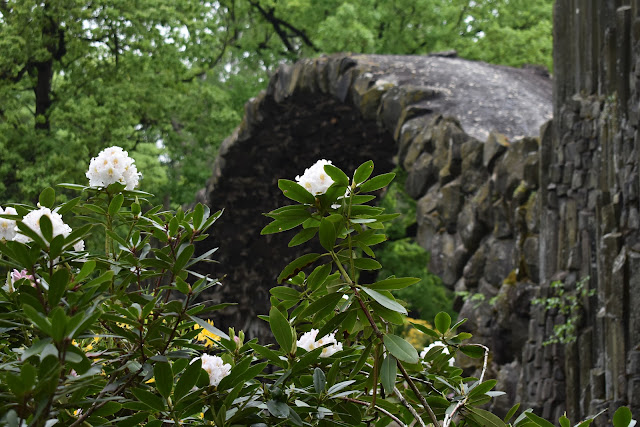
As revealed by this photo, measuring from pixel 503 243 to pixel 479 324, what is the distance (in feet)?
3.07

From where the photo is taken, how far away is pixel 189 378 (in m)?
1.48

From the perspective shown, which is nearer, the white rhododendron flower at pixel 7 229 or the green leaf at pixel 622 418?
the green leaf at pixel 622 418

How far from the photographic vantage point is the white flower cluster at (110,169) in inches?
78.2

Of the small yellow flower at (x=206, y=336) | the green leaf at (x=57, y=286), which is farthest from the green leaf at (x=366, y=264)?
the green leaf at (x=57, y=286)

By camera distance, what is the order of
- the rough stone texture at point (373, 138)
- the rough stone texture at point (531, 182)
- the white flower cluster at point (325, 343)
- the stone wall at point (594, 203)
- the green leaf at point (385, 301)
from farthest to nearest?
the rough stone texture at point (373, 138) → the rough stone texture at point (531, 182) → the stone wall at point (594, 203) → the white flower cluster at point (325, 343) → the green leaf at point (385, 301)

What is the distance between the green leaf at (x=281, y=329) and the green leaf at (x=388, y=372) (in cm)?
19

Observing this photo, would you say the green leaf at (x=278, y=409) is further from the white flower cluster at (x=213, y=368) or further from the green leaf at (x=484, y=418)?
the green leaf at (x=484, y=418)

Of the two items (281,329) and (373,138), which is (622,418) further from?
(373,138)

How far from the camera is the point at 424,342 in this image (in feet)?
59.7

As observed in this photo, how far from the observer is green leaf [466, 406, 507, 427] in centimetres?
171

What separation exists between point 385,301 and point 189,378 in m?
0.37

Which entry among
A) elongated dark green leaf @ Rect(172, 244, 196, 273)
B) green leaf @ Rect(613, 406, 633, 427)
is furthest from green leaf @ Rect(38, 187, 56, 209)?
green leaf @ Rect(613, 406, 633, 427)

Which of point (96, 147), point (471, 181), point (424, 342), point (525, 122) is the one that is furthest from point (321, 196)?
point (424, 342)

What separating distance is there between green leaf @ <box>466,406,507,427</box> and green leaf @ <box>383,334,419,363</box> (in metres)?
0.26
